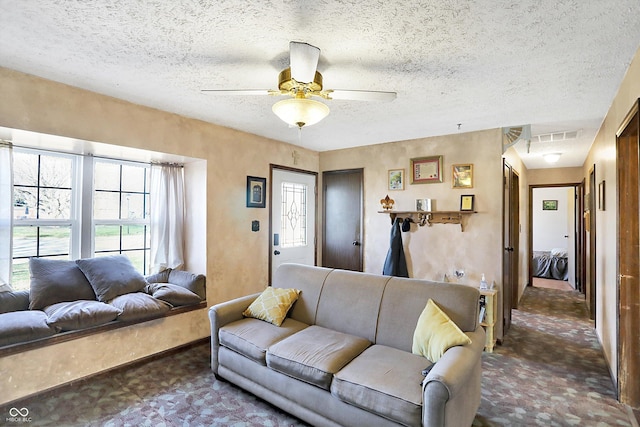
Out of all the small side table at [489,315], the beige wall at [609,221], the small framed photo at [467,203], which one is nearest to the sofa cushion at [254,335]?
the small side table at [489,315]

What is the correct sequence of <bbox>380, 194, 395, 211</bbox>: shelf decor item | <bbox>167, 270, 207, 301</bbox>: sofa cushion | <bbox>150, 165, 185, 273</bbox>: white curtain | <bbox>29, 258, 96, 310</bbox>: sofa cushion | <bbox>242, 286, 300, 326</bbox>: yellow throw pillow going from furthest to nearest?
<bbox>380, 194, 395, 211</bbox>: shelf decor item → <bbox>150, 165, 185, 273</bbox>: white curtain → <bbox>167, 270, 207, 301</bbox>: sofa cushion → <bbox>242, 286, 300, 326</bbox>: yellow throw pillow → <bbox>29, 258, 96, 310</bbox>: sofa cushion

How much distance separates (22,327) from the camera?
226cm

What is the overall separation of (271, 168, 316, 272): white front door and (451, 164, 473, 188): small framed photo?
209 centimetres

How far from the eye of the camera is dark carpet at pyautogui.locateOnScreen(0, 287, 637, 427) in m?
2.19

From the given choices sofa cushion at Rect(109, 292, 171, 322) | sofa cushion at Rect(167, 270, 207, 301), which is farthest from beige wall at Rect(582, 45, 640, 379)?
sofa cushion at Rect(109, 292, 171, 322)

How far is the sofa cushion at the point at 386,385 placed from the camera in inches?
66.0

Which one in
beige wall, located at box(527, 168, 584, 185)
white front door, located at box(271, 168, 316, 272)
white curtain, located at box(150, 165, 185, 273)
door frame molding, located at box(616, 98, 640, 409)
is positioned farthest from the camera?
beige wall, located at box(527, 168, 584, 185)

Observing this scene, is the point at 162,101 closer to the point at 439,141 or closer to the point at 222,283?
the point at 222,283

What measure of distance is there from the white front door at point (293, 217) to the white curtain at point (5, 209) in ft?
8.33

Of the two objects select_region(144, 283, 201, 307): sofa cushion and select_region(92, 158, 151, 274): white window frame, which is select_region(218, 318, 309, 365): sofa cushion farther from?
select_region(92, 158, 151, 274): white window frame

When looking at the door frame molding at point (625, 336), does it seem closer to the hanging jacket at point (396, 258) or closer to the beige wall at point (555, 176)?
the hanging jacket at point (396, 258)

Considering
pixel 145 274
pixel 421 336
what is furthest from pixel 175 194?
pixel 421 336

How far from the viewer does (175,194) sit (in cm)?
366

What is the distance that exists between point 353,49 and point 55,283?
2.97 meters
